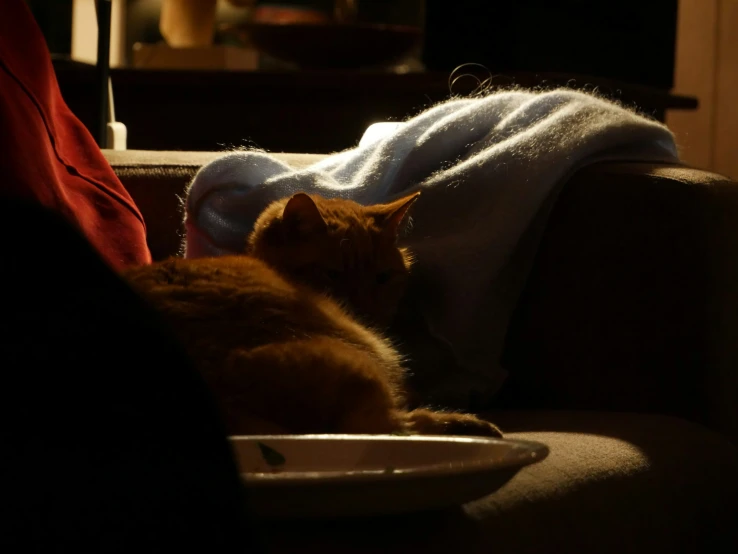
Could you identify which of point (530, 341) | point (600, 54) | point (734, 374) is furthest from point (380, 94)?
point (734, 374)

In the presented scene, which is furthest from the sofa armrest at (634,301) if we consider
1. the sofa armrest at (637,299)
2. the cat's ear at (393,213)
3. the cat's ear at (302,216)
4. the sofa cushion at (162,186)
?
the sofa cushion at (162,186)

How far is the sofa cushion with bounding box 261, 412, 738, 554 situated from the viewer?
667 mm

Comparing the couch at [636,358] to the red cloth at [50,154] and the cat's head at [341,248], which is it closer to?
the cat's head at [341,248]

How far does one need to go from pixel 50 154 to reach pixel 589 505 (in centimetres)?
86

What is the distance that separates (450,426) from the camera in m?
1.03

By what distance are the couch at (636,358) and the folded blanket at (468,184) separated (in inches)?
2.0

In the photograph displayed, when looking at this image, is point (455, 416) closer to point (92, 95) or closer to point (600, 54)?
point (92, 95)

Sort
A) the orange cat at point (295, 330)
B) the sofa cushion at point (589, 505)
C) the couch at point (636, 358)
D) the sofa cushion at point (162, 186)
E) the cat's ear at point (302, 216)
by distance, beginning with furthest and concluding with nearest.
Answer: the sofa cushion at point (162, 186), the cat's ear at point (302, 216), the couch at point (636, 358), the orange cat at point (295, 330), the sofa cushion at point (589, 505)

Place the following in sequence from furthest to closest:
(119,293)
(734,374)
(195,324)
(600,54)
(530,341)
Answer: (600,54) < (530,341) < (734,374) < (195,324) < (119,293)

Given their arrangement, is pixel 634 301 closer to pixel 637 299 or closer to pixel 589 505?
pixel 637 299

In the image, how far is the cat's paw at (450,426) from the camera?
102cm

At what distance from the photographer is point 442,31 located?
11.7 feet

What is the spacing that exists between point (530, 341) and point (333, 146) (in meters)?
1.44

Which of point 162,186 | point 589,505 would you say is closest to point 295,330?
point 589,505
